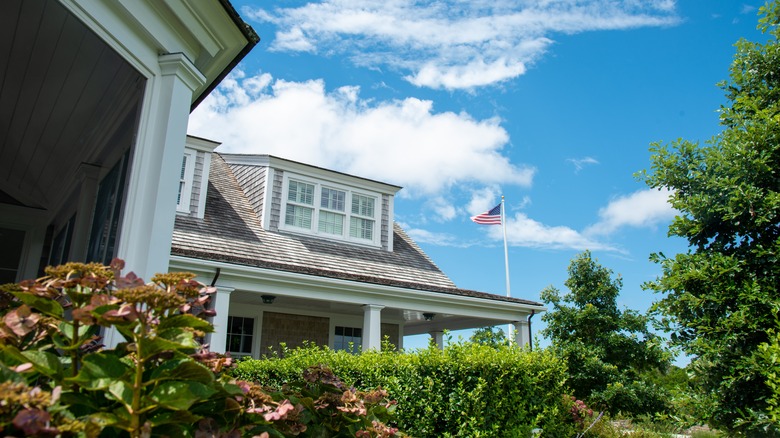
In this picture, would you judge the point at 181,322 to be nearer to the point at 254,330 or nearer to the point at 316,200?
the point at 254,330

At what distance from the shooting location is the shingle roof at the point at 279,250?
436 inches

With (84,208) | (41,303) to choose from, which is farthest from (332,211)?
(41,303)

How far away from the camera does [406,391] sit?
18.5 feet

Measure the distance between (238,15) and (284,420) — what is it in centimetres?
297

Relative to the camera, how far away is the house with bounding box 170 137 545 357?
36.6 feet

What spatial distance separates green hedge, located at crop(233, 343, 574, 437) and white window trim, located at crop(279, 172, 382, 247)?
8.07 metres

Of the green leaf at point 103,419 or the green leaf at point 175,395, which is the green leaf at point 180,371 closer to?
the green leaf at point 175,395

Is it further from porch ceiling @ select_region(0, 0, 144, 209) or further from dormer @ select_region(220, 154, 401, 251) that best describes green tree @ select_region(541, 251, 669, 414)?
porch ceiling @ select_region(0, 0, 144, 209)

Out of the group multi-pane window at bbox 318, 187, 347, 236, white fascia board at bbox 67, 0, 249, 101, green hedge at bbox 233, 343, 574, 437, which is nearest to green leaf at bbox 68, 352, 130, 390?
white fascia board at bbox 67, 0, 249, 101

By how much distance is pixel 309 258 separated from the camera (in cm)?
1279

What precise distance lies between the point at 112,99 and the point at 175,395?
4.25 m

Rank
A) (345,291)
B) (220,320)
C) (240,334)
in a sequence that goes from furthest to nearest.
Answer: (240,334)
(345,291)
(220,320)

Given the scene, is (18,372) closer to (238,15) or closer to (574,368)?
(238,15)

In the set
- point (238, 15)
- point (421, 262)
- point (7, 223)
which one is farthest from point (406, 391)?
point (421, 262)
